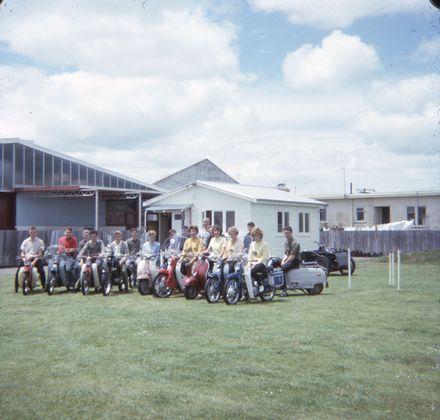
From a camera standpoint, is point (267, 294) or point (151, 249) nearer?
point (267, 294)

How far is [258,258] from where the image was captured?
12477 mm

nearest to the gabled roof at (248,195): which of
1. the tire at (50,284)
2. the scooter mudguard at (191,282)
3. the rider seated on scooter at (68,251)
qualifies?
the rider seated on scooter at (68,251)

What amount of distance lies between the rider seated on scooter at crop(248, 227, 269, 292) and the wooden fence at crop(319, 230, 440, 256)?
22.8 m

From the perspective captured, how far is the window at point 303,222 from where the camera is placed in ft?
97.0

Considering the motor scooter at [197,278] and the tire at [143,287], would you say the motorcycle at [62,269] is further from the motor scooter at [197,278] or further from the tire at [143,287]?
the motor scooter at [197,278]

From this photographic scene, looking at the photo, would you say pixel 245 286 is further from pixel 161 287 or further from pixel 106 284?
pixel 106 284

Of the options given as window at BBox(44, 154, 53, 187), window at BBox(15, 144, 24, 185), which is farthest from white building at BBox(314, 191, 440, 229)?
window at BBox(15, 144, 24, 185)

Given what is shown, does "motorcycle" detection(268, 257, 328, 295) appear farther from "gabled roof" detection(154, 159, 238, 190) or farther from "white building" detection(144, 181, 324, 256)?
"gabled roof" detection(154, 159, 238, 190)

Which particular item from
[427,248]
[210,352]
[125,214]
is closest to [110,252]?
[210,352]

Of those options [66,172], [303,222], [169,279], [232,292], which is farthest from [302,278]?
[66,172]

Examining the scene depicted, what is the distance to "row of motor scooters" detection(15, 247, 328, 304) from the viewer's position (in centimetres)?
1224

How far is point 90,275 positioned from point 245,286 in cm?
410

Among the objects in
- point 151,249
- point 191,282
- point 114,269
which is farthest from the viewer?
point 114,269

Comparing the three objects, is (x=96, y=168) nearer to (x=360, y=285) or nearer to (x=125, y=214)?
(x=125, y=214)
